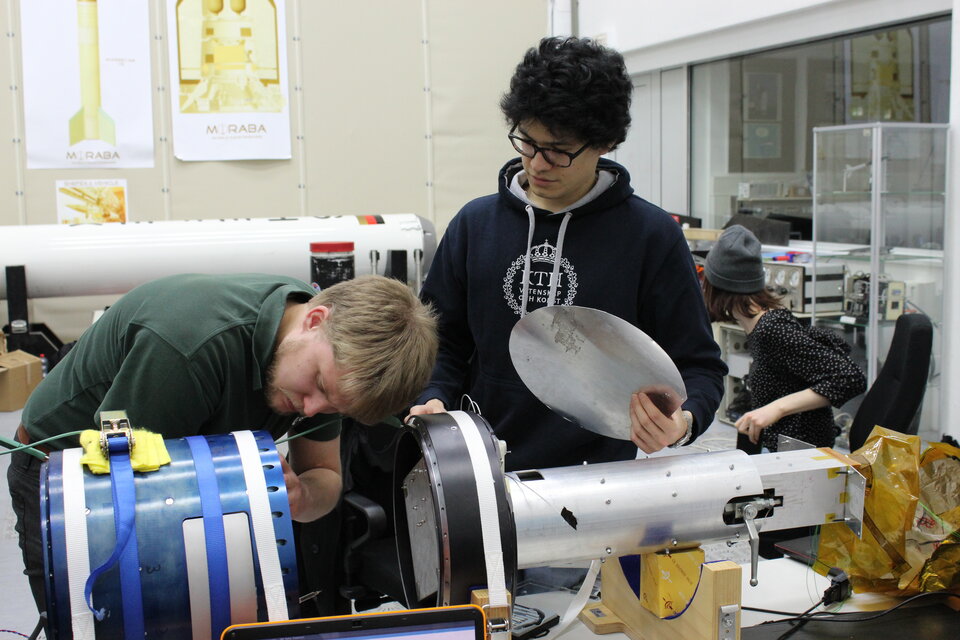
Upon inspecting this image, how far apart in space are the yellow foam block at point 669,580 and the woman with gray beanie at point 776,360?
104cm

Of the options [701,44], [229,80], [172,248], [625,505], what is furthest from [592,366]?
[229,80]

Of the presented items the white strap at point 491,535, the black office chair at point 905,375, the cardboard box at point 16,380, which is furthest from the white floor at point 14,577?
the white strap at point 491,535

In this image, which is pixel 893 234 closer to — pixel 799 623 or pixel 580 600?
pixel 799 623

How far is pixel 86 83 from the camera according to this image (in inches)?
185

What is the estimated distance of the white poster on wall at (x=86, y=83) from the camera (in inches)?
181

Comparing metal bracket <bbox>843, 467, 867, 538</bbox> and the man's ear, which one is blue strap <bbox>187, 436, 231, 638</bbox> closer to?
the man's ear

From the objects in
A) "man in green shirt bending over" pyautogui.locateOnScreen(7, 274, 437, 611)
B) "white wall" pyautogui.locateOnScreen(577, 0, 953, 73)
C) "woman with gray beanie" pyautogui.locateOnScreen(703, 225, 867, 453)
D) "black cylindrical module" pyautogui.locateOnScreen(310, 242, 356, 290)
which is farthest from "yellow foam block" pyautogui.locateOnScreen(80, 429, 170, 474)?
"white wall" pyautogui.locateOnScreen(577, 0, 953, 73)

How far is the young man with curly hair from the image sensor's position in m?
1.26

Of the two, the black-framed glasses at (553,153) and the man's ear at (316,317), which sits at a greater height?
the black-framed glasses at (553,153)

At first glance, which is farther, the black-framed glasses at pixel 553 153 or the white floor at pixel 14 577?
the white floor at pixel 14 577

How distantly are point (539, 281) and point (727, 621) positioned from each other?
0.61 m

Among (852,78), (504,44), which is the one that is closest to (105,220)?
(504,44)

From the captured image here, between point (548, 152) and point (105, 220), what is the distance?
4102mm

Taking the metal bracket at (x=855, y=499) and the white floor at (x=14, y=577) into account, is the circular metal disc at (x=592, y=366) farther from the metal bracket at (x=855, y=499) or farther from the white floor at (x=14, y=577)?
the white floor at (x=14, y=577)
